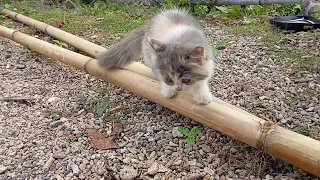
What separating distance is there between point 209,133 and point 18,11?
4190mm

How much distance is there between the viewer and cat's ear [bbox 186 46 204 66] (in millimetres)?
2309

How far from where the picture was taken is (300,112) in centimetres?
261

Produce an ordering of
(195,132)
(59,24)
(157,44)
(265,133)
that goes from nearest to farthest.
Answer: (265,133) → (157,44) → (195,132) → (59,24)

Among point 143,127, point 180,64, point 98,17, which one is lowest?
point 98,17

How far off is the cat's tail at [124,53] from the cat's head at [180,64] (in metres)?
0.60

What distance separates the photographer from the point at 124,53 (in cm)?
306

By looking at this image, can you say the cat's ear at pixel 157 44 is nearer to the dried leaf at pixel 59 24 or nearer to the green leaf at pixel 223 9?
the dried leaf at pixel 59 24

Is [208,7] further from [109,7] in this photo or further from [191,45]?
[191,45]

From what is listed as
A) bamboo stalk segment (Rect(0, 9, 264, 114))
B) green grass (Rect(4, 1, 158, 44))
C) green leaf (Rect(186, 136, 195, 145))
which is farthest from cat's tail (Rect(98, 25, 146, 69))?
green grass (Rect(4, 1, 158, 44))

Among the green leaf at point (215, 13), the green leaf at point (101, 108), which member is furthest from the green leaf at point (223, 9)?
the green leaf at point (101, 108)

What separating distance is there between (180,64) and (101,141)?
75 centimetres

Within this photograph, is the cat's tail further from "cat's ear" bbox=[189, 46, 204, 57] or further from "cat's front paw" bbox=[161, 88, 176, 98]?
"cat's ear" bbox=[189, 46, 204, 57]

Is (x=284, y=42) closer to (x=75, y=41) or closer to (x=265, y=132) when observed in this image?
(x=265, y=132)

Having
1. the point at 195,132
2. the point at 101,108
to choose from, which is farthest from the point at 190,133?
the point at 101,108
